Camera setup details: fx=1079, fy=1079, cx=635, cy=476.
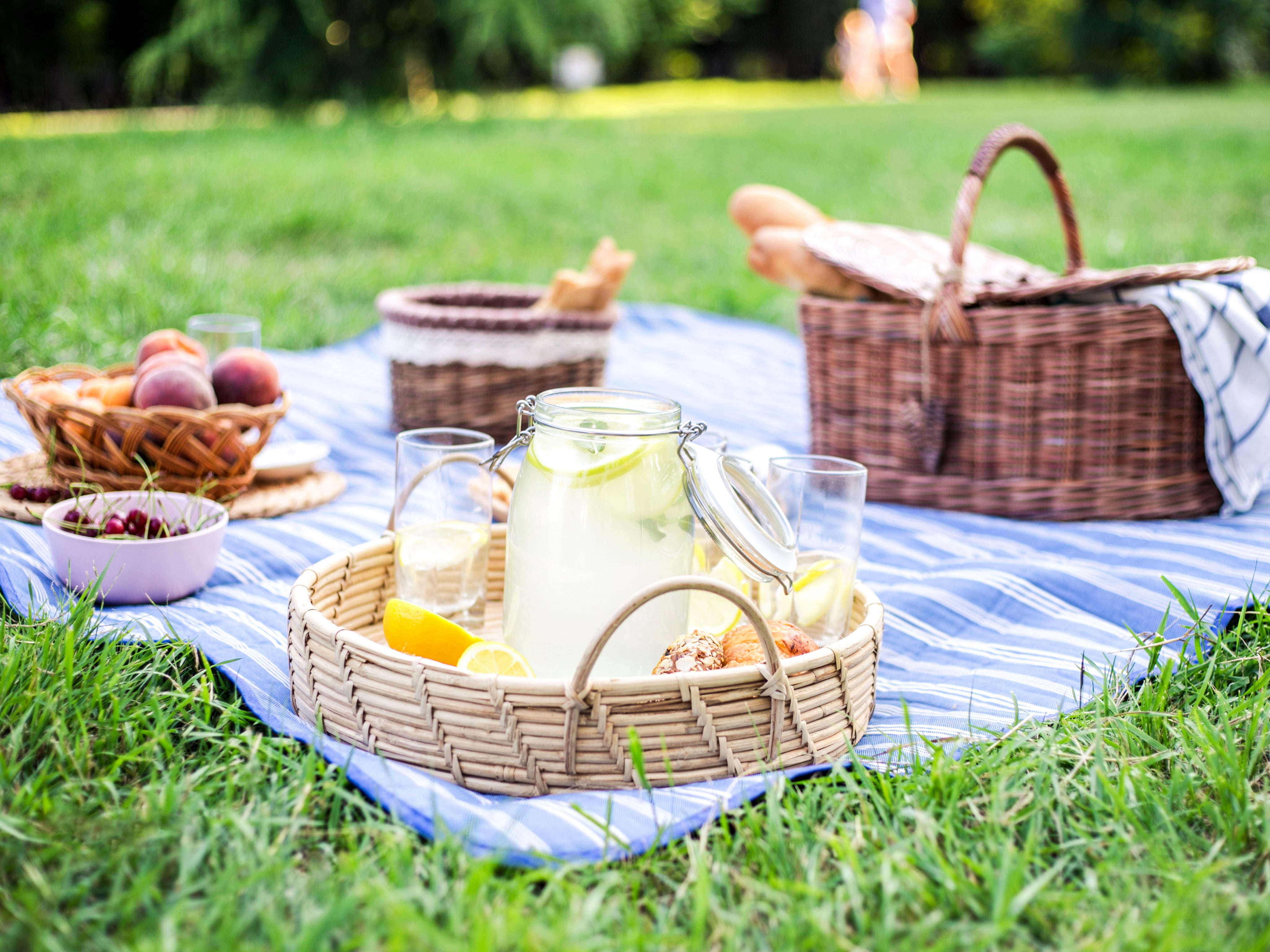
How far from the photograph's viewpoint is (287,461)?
2.14 m

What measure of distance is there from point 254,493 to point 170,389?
0.30 m

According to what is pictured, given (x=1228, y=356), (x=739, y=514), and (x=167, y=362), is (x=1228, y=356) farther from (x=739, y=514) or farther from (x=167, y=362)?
(x=167, y=362)

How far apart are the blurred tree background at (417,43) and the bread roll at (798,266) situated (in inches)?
242

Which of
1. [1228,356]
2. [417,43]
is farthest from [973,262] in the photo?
[417,43]

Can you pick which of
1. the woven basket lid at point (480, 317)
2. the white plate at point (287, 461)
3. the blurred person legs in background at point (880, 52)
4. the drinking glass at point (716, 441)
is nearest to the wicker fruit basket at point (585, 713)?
the drinking glass at point (716, 441)

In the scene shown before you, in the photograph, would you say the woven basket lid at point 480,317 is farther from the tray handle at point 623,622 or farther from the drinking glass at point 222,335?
the tray handle at point 623,622

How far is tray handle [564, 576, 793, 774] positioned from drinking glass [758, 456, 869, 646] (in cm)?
35

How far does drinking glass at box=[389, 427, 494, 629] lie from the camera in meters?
1.48

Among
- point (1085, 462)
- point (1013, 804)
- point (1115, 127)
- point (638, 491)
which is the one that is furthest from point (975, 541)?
point (1115, 127)

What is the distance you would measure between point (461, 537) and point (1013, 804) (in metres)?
0.78

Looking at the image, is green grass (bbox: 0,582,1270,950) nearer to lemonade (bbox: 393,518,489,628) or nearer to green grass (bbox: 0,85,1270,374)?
lemonade (bbox: 393,518,489,628)

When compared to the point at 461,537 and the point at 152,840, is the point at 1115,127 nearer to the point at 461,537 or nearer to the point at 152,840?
the point at 461,537

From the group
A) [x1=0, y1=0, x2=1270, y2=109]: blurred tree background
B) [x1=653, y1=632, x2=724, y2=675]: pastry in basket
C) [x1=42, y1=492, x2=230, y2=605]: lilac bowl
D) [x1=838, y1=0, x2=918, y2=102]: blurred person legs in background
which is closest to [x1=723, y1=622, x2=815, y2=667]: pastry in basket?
[x1=653, y1=632, x2=724, y2=675]: pastry in basket

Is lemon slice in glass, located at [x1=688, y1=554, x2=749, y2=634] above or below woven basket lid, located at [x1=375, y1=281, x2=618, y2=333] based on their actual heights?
below
